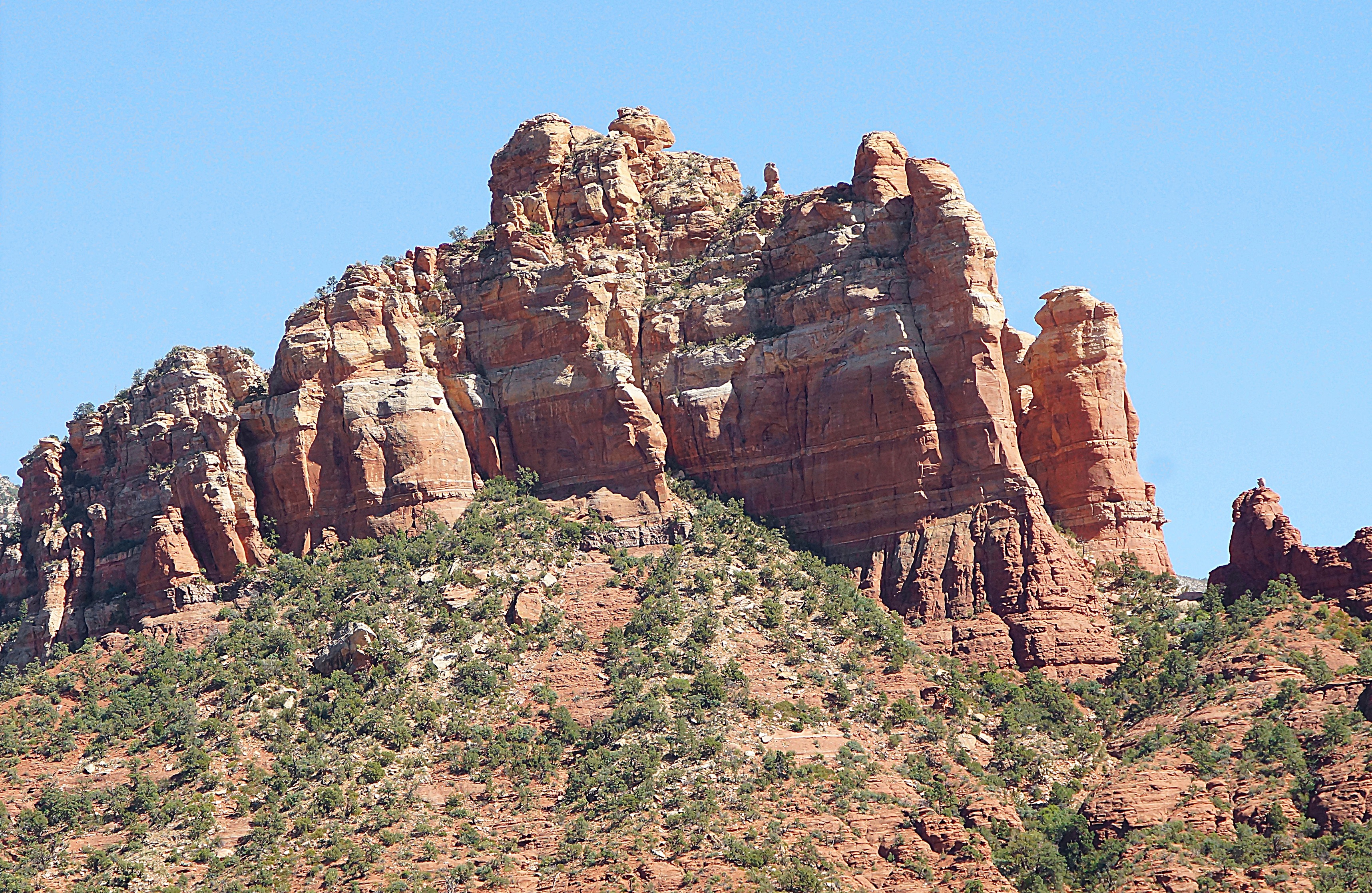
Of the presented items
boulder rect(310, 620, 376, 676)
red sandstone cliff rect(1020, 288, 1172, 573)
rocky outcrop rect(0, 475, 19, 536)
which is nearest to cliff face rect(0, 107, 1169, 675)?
red sandstone cliff rect(1020, 288, 1172, 573)

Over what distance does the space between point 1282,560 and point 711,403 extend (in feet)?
81.4

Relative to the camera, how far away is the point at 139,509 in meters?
109

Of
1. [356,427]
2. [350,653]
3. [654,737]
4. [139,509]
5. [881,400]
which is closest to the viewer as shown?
[654,737]

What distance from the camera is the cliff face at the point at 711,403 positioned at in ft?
334

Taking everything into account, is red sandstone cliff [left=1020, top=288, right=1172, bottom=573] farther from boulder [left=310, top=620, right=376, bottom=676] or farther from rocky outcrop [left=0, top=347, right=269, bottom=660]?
rocky outcrop [left=0, top=347, right=269, bottom=660]

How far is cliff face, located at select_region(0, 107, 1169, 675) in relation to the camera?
101938mm

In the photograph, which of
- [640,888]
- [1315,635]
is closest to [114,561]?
[640,888]

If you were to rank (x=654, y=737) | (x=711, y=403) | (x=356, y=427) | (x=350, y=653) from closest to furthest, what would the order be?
(x=654, y=737)
(x=350, y=653)
(x=356, y=427)
(x=711, y=403)

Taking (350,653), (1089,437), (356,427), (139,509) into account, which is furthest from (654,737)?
(139,509)

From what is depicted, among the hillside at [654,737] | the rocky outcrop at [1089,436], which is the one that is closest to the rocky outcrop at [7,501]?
the hillside at [654,737]

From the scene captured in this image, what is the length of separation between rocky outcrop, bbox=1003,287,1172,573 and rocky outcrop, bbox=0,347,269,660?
33.7 meters

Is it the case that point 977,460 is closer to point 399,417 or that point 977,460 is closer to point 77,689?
point 399,417

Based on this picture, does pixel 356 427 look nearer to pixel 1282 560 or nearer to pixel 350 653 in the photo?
pixel 350 653

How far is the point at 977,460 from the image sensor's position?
10175 cm
